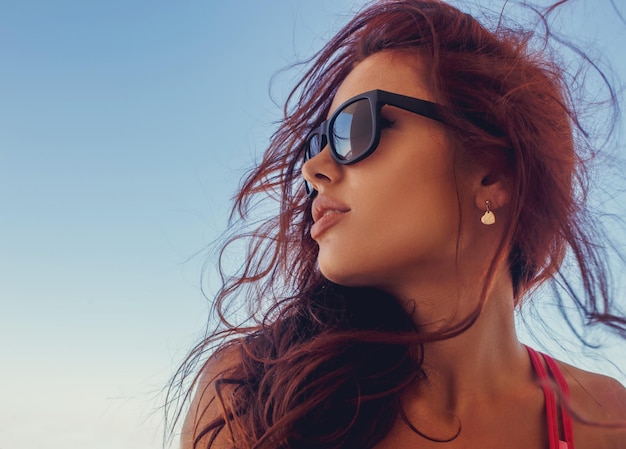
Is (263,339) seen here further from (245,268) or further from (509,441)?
(509,441)

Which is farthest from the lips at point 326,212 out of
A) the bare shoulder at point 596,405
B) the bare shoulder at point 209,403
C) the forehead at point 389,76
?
the bare shoulder at point 596,405

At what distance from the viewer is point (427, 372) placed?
2.28 meters

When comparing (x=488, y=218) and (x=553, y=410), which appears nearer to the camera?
(x=488, y=218)

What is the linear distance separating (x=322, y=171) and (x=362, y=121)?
0.77 feet

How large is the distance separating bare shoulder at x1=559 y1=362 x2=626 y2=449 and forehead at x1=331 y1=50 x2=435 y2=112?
131 centimetres

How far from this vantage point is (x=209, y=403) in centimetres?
227

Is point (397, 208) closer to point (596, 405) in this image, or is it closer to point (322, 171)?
point (322, 171)

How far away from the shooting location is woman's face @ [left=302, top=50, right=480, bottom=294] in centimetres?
202

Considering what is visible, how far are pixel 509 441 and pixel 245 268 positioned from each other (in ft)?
4.27

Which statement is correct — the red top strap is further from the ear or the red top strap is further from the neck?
the ear

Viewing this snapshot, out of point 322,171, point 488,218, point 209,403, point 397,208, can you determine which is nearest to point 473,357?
point 488,218

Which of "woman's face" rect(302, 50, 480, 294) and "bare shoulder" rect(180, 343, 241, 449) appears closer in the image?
"woman's face" rect(302, 50, 480, 294)

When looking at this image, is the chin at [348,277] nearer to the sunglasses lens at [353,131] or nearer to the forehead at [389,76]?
the sunglasses lens at [353,131]

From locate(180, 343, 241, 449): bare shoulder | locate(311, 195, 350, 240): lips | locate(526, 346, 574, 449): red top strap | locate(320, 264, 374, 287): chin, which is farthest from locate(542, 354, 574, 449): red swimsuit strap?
locate(180, 343, 241, 449): bare shoulder
